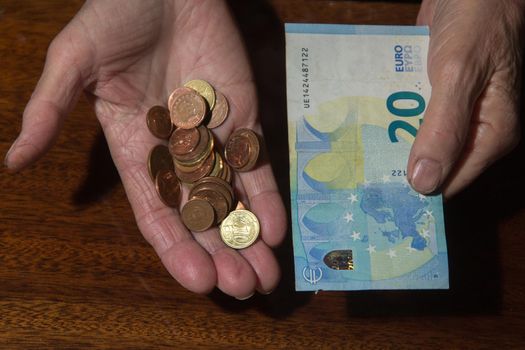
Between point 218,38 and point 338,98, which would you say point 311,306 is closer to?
point 338,98

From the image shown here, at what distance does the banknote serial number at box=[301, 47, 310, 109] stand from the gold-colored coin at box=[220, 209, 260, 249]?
339 mm

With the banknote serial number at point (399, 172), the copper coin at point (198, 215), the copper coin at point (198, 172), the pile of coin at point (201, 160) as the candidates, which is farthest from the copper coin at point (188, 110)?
the banknote serial number at point (399, 172)

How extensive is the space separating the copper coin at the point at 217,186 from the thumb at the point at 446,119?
1.41 ft

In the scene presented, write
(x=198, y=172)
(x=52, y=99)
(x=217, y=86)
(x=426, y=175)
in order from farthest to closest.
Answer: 1. (x=217, y=86)
2. (x=198, y=172)
3. (x=426, y=175)
4. (x=52, y=99)

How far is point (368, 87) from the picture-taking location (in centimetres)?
149

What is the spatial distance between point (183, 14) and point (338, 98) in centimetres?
46

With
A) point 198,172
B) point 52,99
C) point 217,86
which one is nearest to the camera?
point 52,99

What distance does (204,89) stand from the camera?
146cm

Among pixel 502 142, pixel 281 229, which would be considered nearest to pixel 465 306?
pixel 502 142

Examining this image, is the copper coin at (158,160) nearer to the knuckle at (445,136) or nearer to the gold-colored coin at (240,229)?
the gold-colored coin at (240,229)

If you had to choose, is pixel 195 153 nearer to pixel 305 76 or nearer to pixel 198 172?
pixel 198 172

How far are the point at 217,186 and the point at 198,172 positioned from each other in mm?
65

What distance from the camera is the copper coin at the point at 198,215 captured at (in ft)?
4.34

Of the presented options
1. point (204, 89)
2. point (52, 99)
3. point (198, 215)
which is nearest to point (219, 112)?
point (204, 89)
